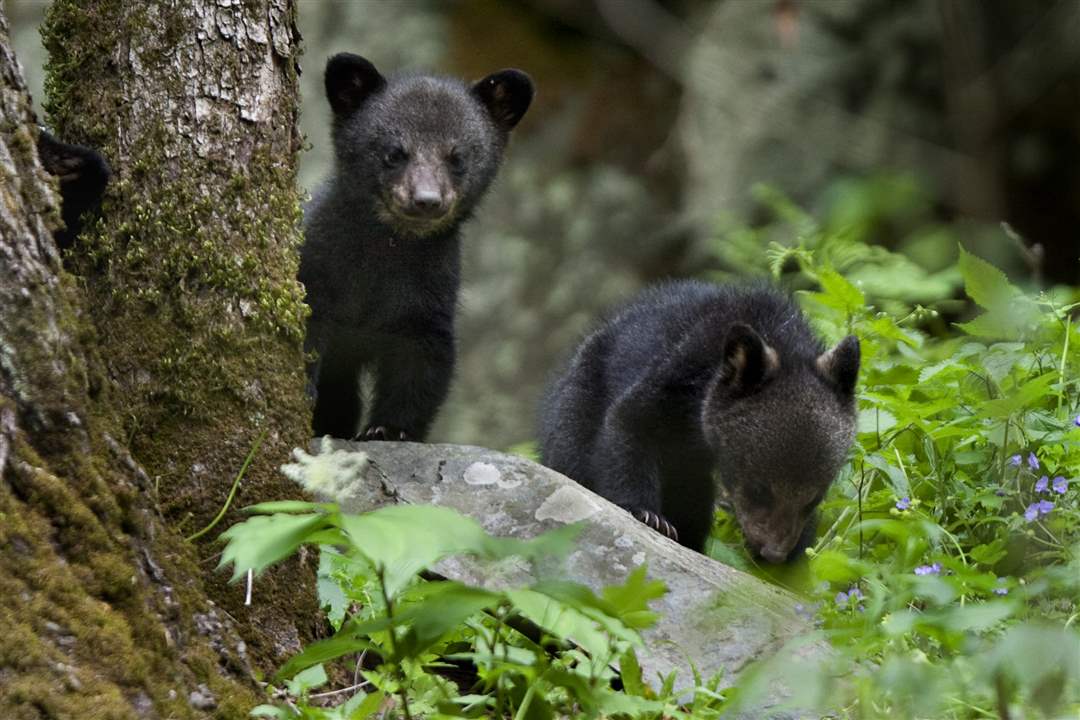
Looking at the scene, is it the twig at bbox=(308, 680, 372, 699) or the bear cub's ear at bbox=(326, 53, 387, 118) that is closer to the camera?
the twig at bbox=(308, 680, 372, 699)

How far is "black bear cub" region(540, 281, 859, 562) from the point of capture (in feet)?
18.9

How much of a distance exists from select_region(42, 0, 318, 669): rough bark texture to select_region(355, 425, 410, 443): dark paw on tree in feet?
6.89

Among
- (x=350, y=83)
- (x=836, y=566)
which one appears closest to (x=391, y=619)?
(x=836, y=566)

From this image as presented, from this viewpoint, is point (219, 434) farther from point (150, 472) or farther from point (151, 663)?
point (151, 663)

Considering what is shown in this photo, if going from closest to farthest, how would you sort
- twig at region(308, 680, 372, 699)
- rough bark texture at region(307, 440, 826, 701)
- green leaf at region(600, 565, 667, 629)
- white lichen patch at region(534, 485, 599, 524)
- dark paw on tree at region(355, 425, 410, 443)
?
green leaf at region(600, 565, 667, 629) → twig at region(308, 680, 372, 699) → rough bark texture at region(307, 440, 826, 701) → white lichen patch at region(534, 485, 599, 524) → dark paw on tree at region(355, 425, 410, 443)

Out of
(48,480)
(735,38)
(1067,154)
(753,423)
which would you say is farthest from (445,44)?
(48,480)

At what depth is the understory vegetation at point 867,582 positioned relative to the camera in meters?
2.50

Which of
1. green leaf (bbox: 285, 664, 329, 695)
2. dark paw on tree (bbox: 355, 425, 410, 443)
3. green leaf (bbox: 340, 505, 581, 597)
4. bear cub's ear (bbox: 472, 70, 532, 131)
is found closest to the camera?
green leaf (bbox: 340, 505, 581, 597)

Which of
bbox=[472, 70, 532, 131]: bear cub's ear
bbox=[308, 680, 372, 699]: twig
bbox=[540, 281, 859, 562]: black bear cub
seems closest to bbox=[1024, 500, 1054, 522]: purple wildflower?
bbox=[540, 281, 859, 562]: black bear cub

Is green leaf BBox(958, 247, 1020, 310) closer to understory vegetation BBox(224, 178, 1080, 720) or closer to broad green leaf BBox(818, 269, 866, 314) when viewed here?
understory vegetation BBox(224, 178, 1080, 720)

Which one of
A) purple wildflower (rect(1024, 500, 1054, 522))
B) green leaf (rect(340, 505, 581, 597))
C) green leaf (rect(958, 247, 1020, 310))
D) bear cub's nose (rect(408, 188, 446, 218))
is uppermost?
bear cub's nose (rect(408, 188, 446, 218))

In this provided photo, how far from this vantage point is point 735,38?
11359 millimetres

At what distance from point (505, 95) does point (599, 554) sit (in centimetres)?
341

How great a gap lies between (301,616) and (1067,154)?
342 inches
